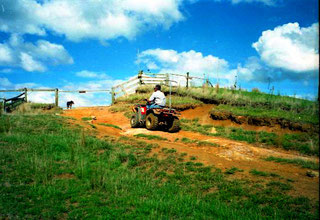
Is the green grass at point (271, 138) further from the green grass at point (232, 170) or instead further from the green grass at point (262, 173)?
the green grass at point (232, 170)

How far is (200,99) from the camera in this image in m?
21.6

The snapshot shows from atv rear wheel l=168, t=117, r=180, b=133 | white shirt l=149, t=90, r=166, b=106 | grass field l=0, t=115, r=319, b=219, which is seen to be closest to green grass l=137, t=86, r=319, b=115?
atv rear wheel l=168, t=117, r=180, b=133

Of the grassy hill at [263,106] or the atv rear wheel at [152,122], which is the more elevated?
the grassy hill at [263,106]

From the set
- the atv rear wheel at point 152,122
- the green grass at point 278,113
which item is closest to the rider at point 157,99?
the atv rear wheel at point 152,122

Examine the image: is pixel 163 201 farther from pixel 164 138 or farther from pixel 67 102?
pixel 67 102

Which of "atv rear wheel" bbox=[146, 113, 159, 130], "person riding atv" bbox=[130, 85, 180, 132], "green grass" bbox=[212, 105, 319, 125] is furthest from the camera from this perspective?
"atv rear wheel" bbox=[146, 113, 159, 130]

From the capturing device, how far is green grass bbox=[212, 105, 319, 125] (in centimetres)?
1327

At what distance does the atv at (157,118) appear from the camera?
44.8 feet

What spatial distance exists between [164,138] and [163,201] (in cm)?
680

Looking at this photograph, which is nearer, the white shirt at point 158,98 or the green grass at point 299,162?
the green grass at point 299,162

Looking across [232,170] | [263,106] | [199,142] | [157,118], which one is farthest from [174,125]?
A: [263,106]

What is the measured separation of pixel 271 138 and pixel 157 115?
6128mm

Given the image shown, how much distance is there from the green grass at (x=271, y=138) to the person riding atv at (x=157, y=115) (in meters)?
1.86

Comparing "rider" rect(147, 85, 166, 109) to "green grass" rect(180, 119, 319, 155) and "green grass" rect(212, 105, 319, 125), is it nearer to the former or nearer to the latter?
"green grass" rect(180, 119, 319, 155)
